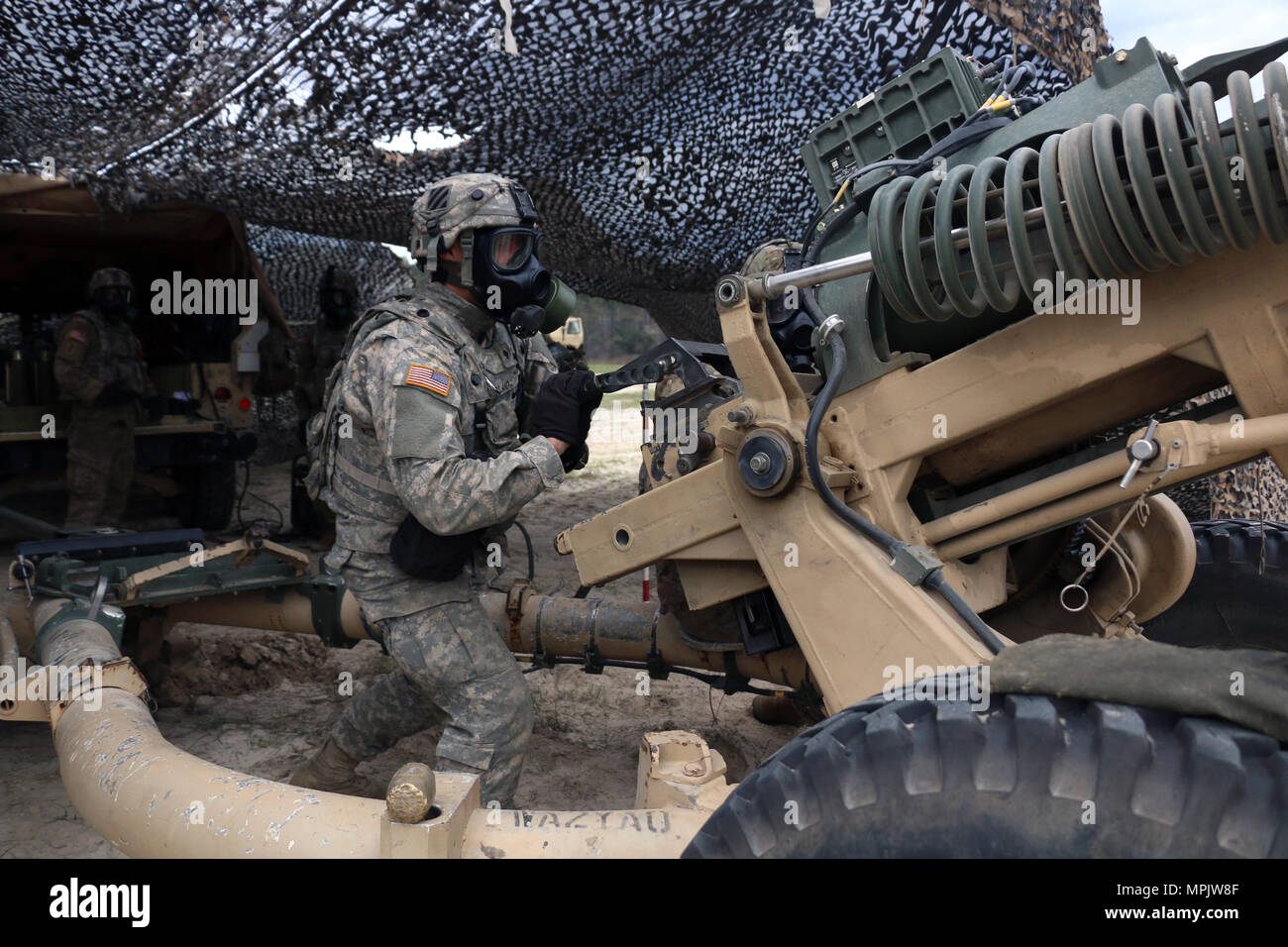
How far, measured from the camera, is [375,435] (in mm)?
2572

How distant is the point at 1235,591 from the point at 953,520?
1.16m

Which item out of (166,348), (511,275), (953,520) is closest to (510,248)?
(511,275)

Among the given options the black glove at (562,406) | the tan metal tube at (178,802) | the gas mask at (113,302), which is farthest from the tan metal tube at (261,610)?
the gas mask at (113,302)

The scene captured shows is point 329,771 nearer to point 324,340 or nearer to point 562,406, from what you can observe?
point 562,406

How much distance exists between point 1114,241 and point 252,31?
3.85 metres

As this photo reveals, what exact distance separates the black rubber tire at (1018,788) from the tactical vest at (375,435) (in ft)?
4.86

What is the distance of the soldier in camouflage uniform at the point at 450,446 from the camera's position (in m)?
2.33

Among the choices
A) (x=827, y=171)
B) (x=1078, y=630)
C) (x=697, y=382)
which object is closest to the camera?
(x=697, y=382)

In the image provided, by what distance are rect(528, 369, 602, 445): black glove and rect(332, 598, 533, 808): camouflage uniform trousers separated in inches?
20.6

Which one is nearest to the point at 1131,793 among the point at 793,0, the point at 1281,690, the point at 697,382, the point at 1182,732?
the point at 1182,732

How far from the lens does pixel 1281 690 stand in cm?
110

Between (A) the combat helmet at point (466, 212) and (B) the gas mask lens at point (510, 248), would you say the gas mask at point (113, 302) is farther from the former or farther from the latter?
(B) the gas mask lens at point (510, 248)

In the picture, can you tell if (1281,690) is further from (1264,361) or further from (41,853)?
(41,853)

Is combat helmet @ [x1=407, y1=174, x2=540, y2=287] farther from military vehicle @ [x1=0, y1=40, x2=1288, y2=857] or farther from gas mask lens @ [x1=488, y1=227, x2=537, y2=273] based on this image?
military vehicle @ [x1=0, y1=40, x2=1288, y2=857]
